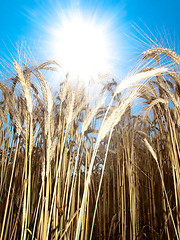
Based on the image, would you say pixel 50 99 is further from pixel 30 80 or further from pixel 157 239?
pixel 157 239

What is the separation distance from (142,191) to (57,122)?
4.67 feet

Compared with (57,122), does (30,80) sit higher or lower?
higher

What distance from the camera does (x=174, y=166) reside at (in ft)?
5.38

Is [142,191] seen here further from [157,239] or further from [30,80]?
[30,80]

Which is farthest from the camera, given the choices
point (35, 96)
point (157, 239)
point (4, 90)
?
point (157, 239)

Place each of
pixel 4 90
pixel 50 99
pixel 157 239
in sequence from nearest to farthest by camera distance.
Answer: pixel 50 99
pixel 4 90
pixel 157 239

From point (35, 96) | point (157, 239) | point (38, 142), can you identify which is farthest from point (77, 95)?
point (157, 239)

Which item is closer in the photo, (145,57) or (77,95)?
(77,95)

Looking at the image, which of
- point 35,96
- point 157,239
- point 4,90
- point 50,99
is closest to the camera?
point 50,99

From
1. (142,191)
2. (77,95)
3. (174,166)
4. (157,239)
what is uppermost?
(77,95)

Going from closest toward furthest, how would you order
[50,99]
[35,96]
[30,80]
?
[50,99] < [30,80] < [35,96]

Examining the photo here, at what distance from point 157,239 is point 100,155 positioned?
0.96 metres

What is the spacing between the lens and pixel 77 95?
4.77ft

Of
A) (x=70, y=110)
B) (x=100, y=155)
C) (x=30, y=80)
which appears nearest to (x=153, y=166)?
(x=100, y=155)
